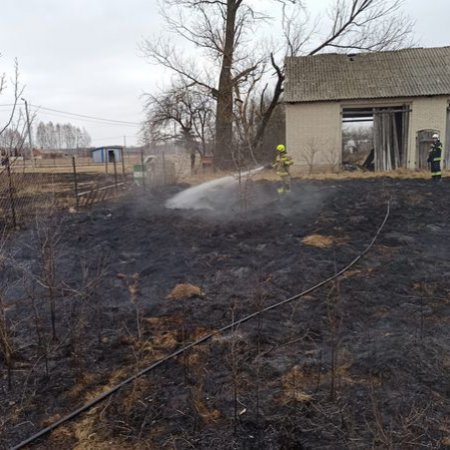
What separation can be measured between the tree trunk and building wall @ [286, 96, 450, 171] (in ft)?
12.7

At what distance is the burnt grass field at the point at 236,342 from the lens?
3258 mm

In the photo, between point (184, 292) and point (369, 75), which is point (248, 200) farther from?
point (369, 75)

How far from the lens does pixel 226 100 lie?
24.0 metres

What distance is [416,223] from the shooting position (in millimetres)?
9273

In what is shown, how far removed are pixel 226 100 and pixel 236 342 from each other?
21.0m

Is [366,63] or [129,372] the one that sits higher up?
Answer: [366,63]

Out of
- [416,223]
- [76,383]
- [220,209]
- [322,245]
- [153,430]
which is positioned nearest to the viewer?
[153,430]

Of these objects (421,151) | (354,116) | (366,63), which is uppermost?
(366,63)

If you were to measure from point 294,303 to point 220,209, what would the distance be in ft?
21.4

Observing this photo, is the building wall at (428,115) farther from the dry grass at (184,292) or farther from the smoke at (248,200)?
the dry grass at (184,292)

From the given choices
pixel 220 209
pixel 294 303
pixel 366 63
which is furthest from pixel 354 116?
pixel 294 303

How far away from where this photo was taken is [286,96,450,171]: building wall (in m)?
19.1

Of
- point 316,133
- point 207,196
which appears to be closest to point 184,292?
point 207,196

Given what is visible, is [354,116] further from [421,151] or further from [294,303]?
[294,303]
